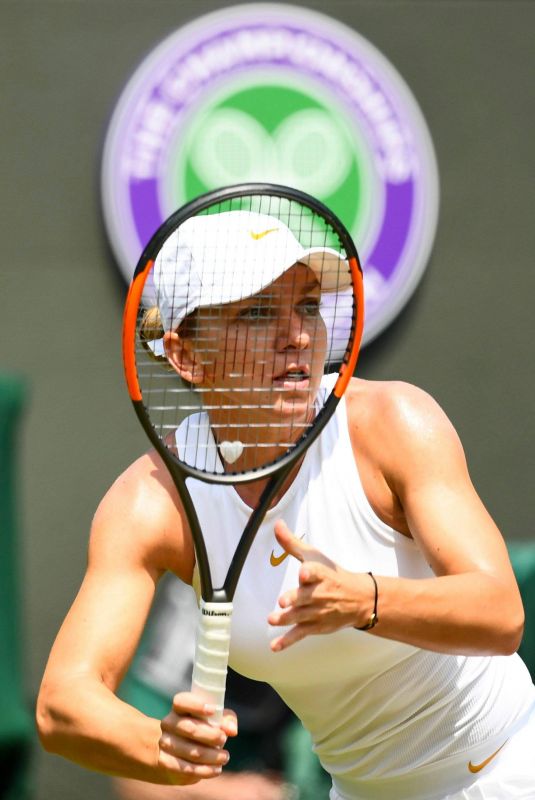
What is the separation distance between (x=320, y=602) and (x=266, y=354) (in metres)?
0.42

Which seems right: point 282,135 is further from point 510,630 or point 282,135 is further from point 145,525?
point 510,630

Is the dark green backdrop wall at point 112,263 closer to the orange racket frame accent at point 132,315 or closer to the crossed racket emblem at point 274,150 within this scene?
the crossed racket emblem at point 274,150

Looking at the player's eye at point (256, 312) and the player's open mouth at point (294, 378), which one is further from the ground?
the player's eye at point (256, 312)

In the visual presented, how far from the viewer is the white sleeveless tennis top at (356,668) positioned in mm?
1828

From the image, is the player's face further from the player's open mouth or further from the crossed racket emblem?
the crossed racket emblem

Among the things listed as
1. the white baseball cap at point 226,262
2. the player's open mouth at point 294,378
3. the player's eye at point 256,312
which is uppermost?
the white baseball cap at point 226,262

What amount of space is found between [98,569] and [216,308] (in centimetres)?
40

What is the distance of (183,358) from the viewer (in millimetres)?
1892

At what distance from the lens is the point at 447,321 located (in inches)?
138

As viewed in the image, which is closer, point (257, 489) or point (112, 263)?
point (257, 489)

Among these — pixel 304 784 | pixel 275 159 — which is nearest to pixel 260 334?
pixel 304 784

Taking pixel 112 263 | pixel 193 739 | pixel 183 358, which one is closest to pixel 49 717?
pixel 193 739

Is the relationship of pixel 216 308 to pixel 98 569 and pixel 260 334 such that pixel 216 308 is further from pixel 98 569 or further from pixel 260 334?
pixel 98 569

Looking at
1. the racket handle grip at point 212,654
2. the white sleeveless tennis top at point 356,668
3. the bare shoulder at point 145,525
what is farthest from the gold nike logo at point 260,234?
the racket handle grip at point 212,654
